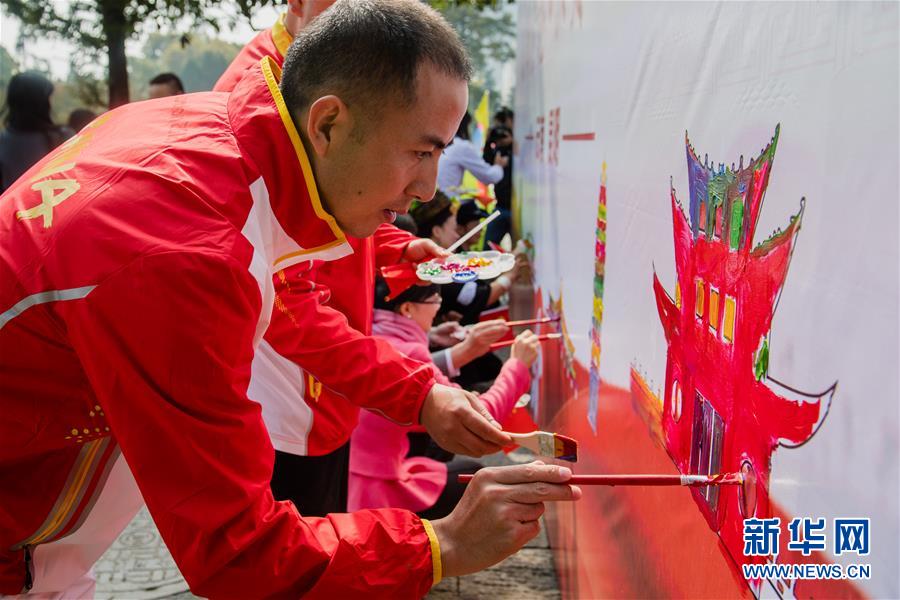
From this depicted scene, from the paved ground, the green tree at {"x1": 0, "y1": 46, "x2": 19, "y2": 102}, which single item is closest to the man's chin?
the paved ground

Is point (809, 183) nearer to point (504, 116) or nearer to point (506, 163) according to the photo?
point (506, 163)

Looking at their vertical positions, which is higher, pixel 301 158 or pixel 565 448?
pixel 301 158

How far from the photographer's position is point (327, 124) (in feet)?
4.27

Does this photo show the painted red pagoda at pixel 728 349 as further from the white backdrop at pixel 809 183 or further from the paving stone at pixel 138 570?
the paving stone at pixel 138 570

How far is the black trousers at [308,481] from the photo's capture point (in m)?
2.28

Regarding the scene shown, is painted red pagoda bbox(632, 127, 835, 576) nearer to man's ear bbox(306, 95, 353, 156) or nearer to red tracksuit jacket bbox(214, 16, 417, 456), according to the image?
man's ear bbox(306, 95, 353, 156)

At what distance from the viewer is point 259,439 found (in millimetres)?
1210

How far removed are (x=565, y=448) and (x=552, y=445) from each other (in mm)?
29

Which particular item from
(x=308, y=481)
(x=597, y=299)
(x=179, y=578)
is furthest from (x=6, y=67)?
(x=597, y=299)

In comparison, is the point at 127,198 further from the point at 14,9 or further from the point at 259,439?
the point at 14,9

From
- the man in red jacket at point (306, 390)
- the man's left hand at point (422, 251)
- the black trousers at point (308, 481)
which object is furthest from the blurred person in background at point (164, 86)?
the black trousers at point (308, 481)

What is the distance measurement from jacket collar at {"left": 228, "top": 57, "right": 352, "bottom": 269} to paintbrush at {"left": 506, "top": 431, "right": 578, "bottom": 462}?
Answer: 0.46 meters

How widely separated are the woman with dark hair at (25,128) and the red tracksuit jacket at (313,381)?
112 inches

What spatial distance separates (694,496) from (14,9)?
7.83 metres
